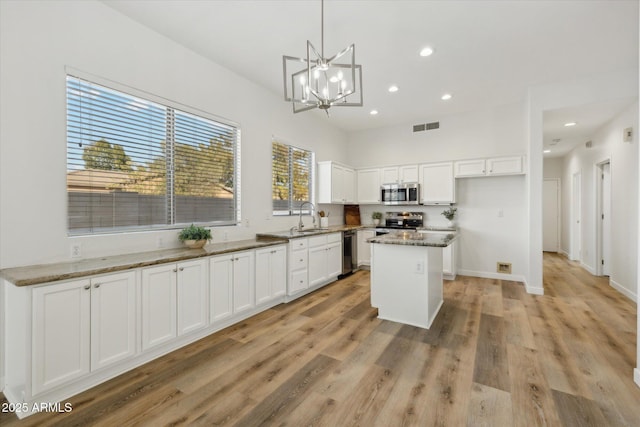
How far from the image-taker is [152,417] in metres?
1.78

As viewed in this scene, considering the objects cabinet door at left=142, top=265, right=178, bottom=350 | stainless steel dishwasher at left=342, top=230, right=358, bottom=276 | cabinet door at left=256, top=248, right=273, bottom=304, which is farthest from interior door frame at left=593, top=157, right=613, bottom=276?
cabinet door at left=142, top=265, right=178, bottom=350

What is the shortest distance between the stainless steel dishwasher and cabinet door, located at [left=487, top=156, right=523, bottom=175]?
268 centimetres

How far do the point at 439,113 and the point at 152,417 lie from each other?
233 inches

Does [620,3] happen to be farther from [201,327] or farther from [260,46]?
[201,327]

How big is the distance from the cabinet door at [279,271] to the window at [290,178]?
92 cm

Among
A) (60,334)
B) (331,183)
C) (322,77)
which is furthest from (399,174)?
(60,334)

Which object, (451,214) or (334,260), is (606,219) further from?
(334,260)

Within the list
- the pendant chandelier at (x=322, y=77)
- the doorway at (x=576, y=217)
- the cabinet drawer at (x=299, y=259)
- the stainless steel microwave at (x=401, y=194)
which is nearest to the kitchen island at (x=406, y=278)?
the cabinet drawer at (x=299, y=259)

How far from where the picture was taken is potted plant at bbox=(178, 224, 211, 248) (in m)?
2.94

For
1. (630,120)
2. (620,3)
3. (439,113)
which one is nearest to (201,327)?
(620,3)

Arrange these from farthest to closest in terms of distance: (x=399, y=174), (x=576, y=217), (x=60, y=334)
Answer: (x=576, y=217) < (x=399, y=174) < (x=60, y=334)

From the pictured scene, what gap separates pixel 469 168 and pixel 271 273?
395 cm

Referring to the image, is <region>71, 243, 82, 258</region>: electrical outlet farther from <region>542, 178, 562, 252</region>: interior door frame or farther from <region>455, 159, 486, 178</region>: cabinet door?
<region>542, 178, 562, 252</region>: interior door frame

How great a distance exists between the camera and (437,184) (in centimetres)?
534
